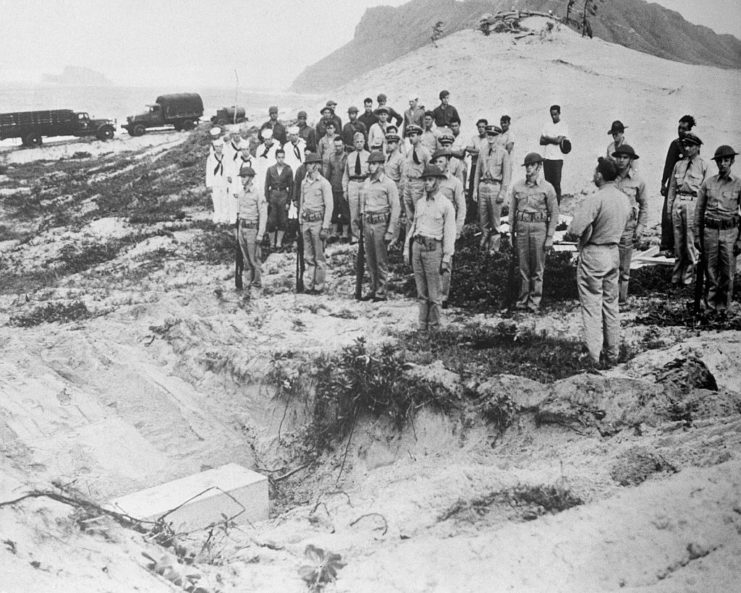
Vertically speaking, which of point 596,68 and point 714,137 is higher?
point 596,68

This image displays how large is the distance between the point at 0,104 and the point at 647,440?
→ 36745 mm

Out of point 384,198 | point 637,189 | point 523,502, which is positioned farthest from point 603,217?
point 384,198

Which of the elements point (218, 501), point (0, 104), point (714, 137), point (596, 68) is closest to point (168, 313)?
point (218, 501)

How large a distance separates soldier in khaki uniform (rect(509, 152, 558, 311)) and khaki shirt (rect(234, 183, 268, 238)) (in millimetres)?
3555

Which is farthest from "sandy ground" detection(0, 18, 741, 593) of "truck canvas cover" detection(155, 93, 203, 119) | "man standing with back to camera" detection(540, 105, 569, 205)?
"truck canvas cover" detection(155, 93, 203, 119)

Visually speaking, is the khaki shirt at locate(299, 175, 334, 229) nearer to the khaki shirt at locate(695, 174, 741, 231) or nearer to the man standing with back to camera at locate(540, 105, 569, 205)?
the man standing with back to camera at locate(540, 105, 569, 205)

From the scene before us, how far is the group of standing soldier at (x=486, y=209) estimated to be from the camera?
6.34m

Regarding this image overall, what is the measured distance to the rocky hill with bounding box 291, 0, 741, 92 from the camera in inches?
559

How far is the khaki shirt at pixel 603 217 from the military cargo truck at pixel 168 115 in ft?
100.0

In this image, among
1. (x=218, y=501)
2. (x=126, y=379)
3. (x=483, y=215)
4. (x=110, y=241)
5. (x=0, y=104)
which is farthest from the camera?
(x=0, y=104)

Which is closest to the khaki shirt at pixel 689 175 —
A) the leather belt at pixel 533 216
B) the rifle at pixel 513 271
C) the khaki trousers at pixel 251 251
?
the leather belt at pixel 533 216

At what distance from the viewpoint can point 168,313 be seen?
8.73 metres

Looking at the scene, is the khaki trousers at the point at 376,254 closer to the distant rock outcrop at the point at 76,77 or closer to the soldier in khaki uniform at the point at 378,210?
the soldier in khaki uniform at the point at 378,210

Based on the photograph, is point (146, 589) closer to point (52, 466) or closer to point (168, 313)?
point (52, 466)
